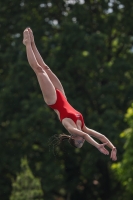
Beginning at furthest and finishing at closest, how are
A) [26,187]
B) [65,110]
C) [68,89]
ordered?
[68,89], [26,187], [65,110]

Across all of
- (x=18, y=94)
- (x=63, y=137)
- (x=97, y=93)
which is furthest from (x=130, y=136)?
(x=63, y=137)

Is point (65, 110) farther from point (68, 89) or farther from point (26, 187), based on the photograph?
point (68, 89)

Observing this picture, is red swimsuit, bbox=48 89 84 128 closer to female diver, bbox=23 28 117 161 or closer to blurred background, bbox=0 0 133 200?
female diver, bbox=23 28 117 161

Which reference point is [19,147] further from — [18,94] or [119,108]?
[119,108]

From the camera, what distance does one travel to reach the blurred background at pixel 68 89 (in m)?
22.2

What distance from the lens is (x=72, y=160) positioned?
24328mm

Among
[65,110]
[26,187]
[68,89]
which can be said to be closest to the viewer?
[65,110]

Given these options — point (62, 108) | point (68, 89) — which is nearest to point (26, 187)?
point (68, 89)

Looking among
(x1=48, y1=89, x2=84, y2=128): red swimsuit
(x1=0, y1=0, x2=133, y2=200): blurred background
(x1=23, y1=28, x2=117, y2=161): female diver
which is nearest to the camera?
(x1=23, y1=28, x2=117, y2=161): female diver

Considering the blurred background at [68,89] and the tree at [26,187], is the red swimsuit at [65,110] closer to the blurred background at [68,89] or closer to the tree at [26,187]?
the tree at [26,187]

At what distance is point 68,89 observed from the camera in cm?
2247

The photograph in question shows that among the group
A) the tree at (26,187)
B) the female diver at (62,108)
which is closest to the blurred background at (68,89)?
the tree at (26,187)

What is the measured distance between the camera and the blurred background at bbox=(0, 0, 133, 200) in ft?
72.9

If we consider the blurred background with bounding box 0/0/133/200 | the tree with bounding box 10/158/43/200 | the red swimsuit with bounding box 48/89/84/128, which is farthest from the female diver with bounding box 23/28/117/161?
the blurred background with bounding box 0/0/133/200
